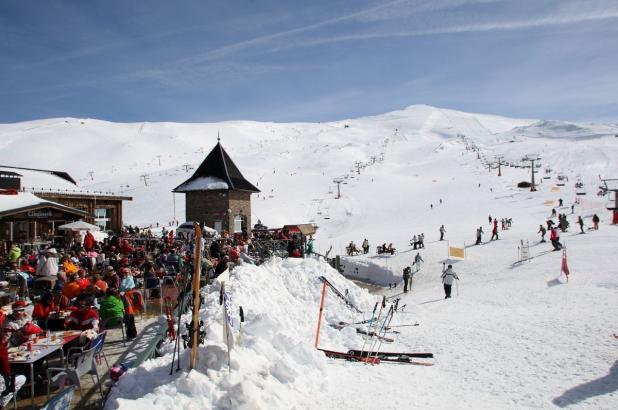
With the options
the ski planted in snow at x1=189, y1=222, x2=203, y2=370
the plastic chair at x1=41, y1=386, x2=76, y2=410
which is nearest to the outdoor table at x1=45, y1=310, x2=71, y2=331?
the ski planted in snow at x1=189, y1=222, x2=203, y2=370

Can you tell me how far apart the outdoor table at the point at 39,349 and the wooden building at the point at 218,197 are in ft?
67.2

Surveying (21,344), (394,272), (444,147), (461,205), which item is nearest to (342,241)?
(394,272)

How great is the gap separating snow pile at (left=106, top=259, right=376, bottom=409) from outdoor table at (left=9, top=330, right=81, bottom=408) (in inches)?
50.2

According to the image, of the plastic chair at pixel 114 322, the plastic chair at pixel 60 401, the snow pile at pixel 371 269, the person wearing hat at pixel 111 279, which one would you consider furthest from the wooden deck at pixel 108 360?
the snow pile at pixel 371 269

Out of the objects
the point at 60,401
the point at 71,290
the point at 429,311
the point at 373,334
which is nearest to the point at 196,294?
the point at 60,401

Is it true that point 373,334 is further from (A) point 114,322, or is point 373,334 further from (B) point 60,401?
(B) point 60,401

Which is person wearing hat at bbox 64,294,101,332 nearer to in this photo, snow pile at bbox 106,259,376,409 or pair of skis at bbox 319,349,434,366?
snow pile at bbox 106,259,376,409

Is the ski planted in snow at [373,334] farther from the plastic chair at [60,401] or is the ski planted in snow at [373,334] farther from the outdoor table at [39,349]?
the plastic chair at [60,401]

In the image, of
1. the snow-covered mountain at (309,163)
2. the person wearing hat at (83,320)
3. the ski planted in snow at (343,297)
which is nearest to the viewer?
the person wearing hat at (83,320)

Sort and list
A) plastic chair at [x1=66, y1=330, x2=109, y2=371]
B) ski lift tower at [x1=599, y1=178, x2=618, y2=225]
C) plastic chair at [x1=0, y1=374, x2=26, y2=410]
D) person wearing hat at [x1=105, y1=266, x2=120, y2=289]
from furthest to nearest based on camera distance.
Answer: ski lift tower at [x1=599, y1=178, x2=618, y2=225]
person wearing hat at [x1=105, y1=266, x2=120, y2=289]
plastic chair at [x1=66, y1=330, x2=109, y2=371]
plastic chair at [x1=0, y1=374, x2=26, y2=410]

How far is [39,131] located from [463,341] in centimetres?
15251

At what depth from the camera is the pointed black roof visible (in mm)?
29547

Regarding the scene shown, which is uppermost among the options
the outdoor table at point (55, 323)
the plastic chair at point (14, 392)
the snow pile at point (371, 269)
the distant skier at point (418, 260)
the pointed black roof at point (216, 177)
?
the pointed black roof at point (216, 177)

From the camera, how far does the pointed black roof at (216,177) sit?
29.5 meters
